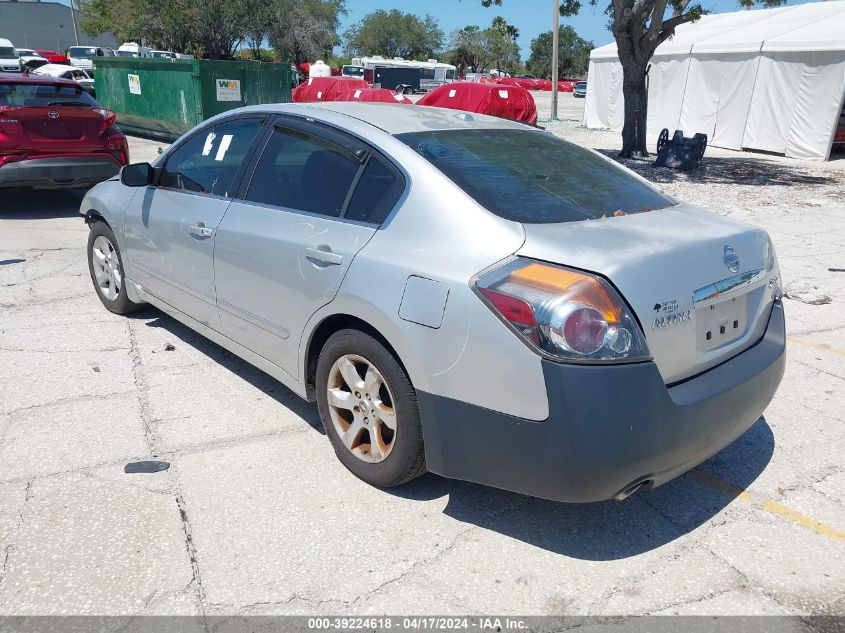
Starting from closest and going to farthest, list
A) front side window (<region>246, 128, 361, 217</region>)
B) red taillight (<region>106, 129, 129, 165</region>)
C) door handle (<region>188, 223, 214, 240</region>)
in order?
1. front side window (<region>246, 128, 361, 217</region>)
2. door handle (<region>188, 223, 214, 240</region>)
3. red taillight (<region>106, 129, 129, 165</region>)

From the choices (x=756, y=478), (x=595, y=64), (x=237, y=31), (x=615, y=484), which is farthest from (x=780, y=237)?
(x=237, y=31)

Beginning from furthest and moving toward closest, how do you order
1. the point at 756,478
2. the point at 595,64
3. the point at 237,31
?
the point at 237,31, the point at 595,64, the point at 756,478

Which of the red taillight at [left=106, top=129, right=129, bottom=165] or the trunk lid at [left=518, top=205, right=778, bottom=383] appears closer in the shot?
the trunk lid at [left=518, top=205, right=778, bottom=383]

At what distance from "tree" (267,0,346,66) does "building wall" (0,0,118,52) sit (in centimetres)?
2689

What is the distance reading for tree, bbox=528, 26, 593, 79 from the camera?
91.3 m

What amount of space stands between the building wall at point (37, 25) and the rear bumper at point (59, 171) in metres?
78.6

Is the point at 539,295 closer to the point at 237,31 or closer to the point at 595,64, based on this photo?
the point at 595,64

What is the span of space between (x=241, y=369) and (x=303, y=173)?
60.0 inches

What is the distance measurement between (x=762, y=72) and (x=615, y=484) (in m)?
19.1

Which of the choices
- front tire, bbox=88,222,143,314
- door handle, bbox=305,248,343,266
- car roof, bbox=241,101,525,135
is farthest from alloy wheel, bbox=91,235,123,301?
door handle, bbox=305,248,343,266

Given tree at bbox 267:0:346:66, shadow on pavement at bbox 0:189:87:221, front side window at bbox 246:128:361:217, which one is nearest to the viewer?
front side window at bbox 246:128:361:217

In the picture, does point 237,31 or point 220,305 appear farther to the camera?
point 237,31

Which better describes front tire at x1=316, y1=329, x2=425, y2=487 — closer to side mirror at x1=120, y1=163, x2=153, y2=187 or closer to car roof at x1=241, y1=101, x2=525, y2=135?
car roof at x1=241, y1=101, x2=525, y2=135

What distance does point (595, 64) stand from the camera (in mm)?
24781
